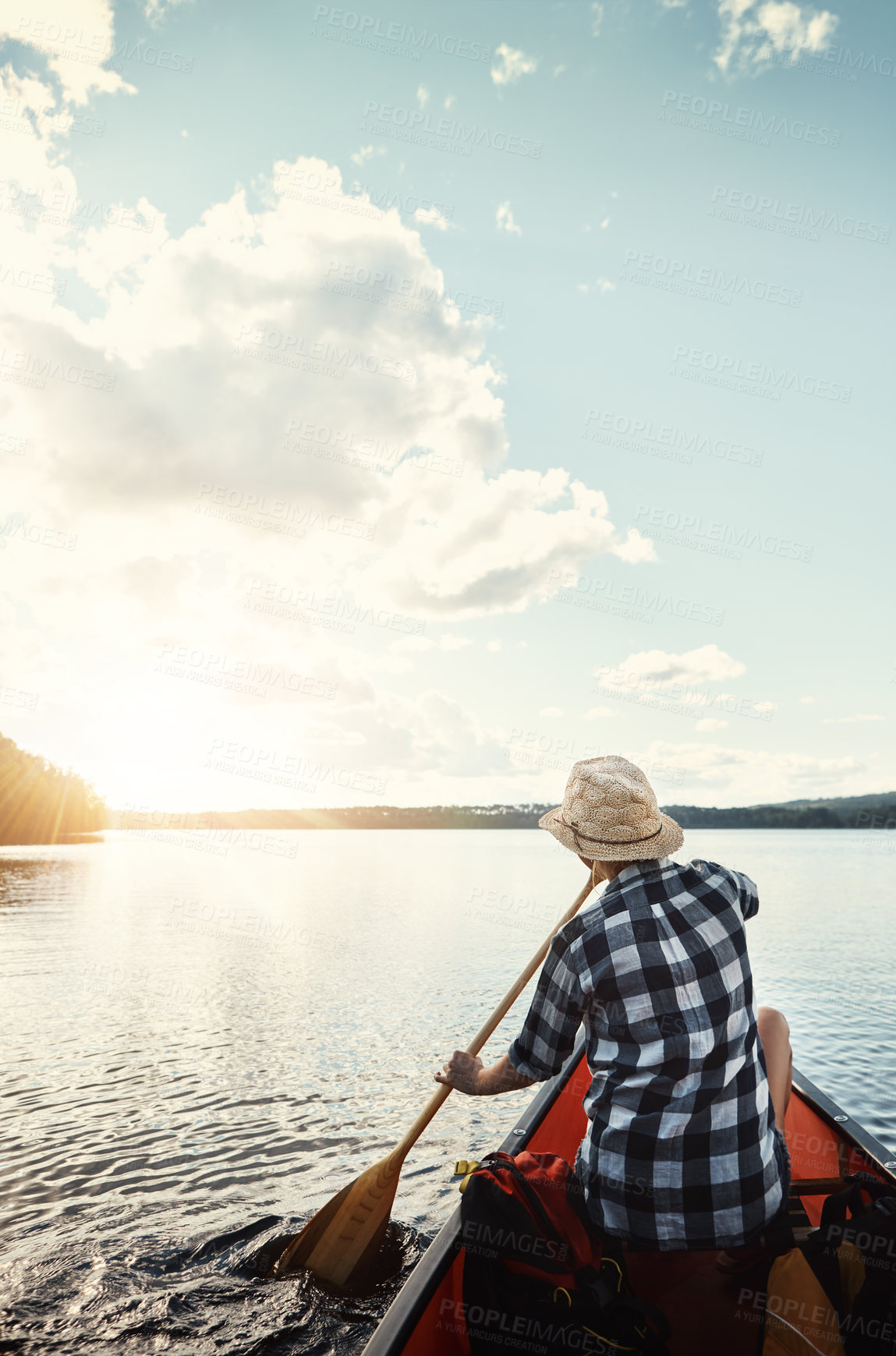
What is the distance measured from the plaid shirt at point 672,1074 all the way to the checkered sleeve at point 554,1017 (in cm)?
2

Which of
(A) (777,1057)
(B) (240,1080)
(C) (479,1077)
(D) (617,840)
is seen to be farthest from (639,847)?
(B) (240,1080)

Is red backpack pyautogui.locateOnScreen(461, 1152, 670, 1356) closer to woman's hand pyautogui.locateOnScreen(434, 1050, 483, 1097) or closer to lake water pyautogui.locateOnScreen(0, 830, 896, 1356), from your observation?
woman's hand pyautogui.locateOnScreen(434, 1050, 483, 1097)

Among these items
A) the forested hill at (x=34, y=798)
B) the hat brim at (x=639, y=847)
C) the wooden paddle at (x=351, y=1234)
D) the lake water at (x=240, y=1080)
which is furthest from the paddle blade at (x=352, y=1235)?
the forested hill at (x=34, y=798)

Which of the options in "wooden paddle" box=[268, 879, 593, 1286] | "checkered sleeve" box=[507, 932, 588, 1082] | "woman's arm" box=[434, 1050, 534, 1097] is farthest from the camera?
"wooden paddle" box=[268, 879, 593, 1286]

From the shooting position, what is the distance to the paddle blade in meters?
4.36

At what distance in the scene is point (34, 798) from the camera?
6700 centimetres

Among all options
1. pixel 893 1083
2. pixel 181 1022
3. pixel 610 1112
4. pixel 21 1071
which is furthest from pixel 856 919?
pixel 610 1112

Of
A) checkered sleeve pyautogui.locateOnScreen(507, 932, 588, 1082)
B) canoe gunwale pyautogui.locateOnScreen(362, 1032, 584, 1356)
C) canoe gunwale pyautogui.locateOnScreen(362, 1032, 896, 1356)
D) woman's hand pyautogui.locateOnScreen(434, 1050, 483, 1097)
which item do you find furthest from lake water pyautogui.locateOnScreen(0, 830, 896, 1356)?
checkered sleeve pyautogui.locateOnScreen(507, 932, 588, 1082)

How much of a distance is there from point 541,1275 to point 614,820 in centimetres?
159

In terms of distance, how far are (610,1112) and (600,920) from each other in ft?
2.05

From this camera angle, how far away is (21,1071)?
814 centimetres

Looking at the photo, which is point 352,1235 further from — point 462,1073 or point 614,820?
point 614,820

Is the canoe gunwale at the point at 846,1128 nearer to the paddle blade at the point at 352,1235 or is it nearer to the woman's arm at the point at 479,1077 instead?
the woman's arm at the point at 479,1077

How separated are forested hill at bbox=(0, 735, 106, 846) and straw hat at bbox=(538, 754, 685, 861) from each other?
6389 cm
